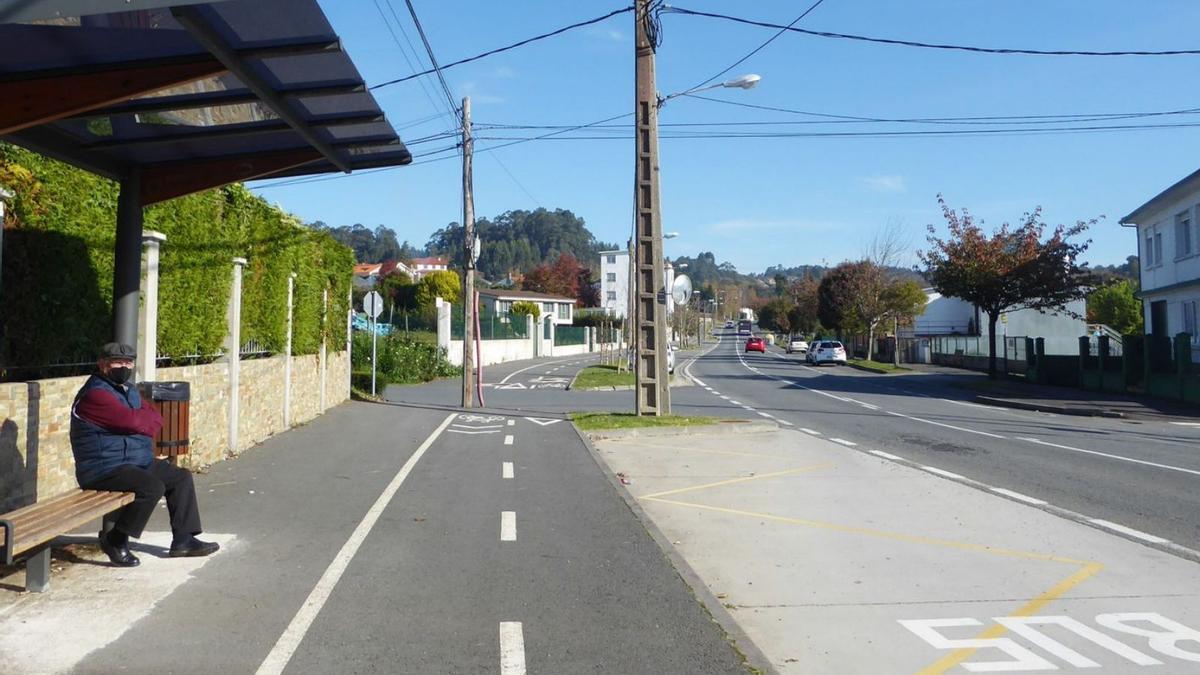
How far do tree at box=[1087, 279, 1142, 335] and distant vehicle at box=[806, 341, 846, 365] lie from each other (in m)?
35.1

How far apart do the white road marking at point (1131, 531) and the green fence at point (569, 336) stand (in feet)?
212

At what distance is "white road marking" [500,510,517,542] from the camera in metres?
8.27

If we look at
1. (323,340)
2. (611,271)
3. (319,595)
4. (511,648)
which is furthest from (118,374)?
(611,271)

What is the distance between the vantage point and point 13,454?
741 cm

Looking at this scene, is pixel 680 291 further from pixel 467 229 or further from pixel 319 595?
pixel 319 595

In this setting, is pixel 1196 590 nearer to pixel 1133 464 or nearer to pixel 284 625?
pixel 284 625

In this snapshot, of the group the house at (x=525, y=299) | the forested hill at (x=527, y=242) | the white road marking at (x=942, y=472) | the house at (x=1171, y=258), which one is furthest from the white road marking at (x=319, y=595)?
the forested hill at (x=527, y=242)

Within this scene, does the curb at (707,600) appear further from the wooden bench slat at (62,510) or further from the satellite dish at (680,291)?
the satellite dish at (680,291)

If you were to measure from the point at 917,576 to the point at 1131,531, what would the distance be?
295 centimetres

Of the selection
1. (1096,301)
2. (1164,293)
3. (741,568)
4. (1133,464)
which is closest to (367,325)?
(1164,293)

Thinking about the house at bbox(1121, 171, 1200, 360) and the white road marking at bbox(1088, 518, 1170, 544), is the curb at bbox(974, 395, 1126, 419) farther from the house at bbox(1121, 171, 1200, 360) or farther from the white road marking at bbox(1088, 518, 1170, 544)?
the white road marking at bbox(1088, 518, 1170, 544)

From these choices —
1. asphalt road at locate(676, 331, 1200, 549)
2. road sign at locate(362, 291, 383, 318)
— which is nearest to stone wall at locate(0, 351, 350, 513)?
road sign at locate(362, 291, 383, 318)

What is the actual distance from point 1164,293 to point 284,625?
36.1 m

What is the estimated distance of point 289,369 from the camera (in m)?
16.3
